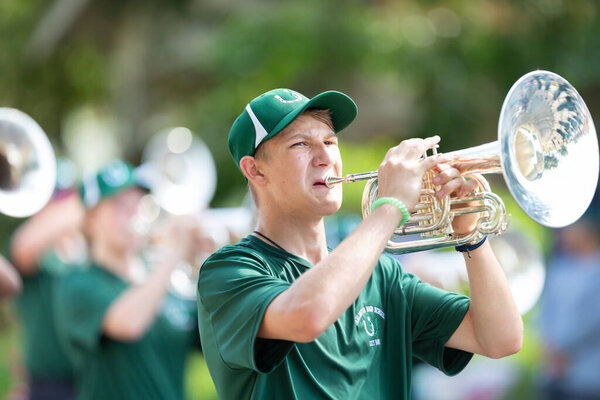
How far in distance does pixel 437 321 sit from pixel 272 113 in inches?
36.8

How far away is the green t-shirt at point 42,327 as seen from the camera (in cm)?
615

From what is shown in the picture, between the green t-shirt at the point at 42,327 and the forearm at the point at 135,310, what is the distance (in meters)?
1.48

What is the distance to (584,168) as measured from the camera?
2846 mm

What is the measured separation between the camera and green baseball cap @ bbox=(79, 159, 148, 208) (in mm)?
5219

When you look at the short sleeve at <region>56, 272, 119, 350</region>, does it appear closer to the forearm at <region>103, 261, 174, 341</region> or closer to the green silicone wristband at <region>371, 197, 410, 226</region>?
the forearm at <region>103, 261, 174, 341</region>

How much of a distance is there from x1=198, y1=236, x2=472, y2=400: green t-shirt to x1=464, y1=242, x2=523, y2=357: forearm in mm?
100

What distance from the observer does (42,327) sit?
618 cm

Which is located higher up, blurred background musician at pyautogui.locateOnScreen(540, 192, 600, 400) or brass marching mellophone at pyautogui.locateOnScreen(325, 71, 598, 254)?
blurred background musician at pyautogui.locateOnScreen(540, 192, 600, 400)

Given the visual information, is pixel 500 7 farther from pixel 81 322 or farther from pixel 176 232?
pixel 81 322

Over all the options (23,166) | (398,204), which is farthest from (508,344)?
(23,166)

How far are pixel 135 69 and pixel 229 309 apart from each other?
41.6ft

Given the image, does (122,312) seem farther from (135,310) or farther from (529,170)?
(529,170)

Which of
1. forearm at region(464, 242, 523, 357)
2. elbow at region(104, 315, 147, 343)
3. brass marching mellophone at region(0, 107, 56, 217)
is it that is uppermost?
brass marching mellophone at region(0, 107, 56, 217)

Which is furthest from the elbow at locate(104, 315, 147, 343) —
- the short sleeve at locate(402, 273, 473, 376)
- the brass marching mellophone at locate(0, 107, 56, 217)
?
the short sleeve at locate(402, 273, 473, 376)
